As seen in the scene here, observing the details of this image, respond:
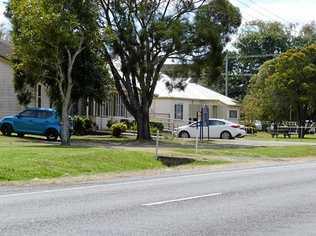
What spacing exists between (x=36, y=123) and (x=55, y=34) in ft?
27.0

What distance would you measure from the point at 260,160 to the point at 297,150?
19.2ft

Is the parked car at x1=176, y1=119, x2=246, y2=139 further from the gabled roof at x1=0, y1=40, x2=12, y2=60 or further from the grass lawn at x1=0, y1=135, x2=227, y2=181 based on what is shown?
the grass lawn at x1=0, y1=135, x2=227, y2=181

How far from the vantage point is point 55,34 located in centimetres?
2930

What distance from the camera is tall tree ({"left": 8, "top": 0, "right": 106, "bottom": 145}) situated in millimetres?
29188

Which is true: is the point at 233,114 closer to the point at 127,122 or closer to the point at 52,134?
the point at 127,122

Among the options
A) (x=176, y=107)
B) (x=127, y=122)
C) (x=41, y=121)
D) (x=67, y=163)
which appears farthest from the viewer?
(x=176, y=107)

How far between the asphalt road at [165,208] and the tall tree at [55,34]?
1237 centimetres

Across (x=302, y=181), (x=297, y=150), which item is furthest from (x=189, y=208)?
(x=297, y=150)

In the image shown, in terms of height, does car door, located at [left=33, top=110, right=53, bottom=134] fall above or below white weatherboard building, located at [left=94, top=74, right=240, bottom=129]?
below

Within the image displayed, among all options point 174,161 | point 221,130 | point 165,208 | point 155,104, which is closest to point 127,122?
point 221,130

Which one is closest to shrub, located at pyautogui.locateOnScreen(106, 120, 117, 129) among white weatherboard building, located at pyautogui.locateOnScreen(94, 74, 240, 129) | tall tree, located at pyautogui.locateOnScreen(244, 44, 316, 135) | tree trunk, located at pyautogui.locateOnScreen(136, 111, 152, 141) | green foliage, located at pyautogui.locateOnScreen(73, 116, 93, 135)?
white weatherboard building, located at pyautogui.locateOnScreen(94, 74, 240, 129)

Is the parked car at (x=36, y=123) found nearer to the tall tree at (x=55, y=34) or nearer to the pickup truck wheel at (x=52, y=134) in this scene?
the pickup truck wheel at (x=52, y=134)

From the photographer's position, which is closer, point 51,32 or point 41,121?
point 51,32

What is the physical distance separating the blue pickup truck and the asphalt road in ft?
59.3
